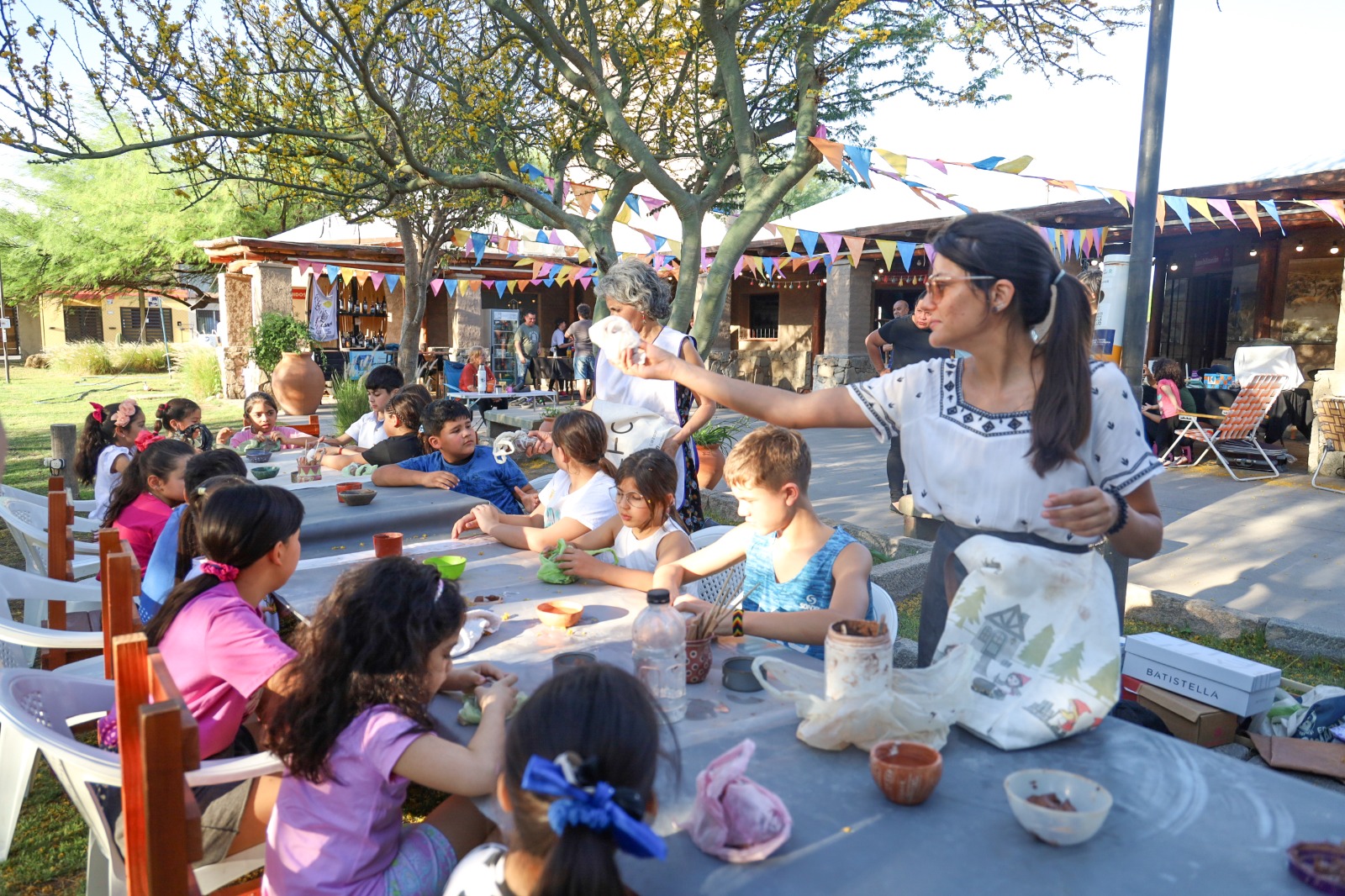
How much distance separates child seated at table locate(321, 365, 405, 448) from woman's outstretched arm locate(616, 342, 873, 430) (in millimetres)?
4398

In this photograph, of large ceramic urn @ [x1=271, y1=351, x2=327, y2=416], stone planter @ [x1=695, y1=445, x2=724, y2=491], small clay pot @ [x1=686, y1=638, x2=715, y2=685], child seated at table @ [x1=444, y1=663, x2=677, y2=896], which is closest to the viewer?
child seated at table @ [x1=444, y1=663, x2=677, y2=896]

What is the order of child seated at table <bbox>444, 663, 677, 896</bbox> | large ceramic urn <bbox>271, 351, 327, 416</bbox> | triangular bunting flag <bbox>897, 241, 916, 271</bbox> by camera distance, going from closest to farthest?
child seated at table <bbox>444, 663, 677, 896</bbox>
triangular bunting flag <bbox>897, 241, 916, 271</bbox>
large ceramic urn <bbox>271, 351, 327, 416</bbox>

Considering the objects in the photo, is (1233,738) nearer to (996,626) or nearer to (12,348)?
(996,626)

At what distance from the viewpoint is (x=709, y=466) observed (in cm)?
725

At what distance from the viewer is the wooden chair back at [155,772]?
1.36 meters

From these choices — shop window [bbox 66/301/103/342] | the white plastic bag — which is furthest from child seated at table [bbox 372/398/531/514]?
shop window [bbox 66/301/103/342]

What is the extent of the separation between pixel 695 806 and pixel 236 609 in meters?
1.30

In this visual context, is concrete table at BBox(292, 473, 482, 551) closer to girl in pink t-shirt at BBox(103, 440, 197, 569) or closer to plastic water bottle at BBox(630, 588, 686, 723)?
girl in pink t-shirt at BBox(103, 440, 197, 569)

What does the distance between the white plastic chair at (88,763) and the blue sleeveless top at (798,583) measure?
4.60ft

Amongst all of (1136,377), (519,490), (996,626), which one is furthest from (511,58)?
(996,626)

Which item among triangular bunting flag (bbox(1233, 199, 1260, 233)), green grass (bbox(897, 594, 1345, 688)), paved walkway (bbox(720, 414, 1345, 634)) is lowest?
green grass (bbox(897, 594, 1345, 688))

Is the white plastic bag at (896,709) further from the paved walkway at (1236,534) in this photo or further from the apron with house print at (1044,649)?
the paved walkway at (1236,534)

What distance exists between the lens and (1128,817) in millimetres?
1502

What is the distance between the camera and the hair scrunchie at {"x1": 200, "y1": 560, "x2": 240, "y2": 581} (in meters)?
2.22
